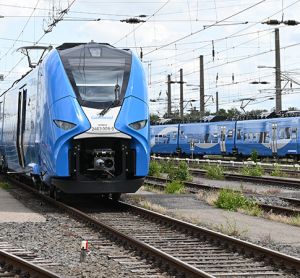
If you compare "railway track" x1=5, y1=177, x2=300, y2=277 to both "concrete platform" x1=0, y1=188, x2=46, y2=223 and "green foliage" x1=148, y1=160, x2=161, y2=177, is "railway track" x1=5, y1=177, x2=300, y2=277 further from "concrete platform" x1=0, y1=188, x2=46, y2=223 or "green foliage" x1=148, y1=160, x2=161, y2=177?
"green foliage" x1=148, y1=160, x2=161, y2=177

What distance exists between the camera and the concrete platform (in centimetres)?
1284

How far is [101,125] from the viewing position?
530 inches

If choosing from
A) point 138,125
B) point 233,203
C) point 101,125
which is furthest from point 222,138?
point 101,125

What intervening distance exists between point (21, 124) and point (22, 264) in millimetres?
10849

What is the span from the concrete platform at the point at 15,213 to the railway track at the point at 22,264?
361 centimetres

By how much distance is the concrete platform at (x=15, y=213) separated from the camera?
12.8 metres

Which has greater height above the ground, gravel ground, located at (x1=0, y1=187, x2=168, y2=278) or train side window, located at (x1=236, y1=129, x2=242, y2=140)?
train side window, located at (x1=236, y1=129, x2=242, y2=140)

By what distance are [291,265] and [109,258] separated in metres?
2.46

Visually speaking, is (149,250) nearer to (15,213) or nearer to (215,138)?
(15,213)

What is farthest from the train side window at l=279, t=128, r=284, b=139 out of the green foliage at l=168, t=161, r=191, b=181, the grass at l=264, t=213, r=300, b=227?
the grass at l=264, t=213, r=300, b=227

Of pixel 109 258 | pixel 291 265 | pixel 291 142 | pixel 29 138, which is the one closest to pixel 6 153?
pixel 29 138

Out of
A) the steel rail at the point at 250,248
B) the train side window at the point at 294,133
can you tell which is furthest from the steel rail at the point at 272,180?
the steel rail at the point at 250,248

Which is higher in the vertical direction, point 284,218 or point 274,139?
point 274,139

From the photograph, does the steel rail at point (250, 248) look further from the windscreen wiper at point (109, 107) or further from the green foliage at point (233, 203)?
the green foliage at point (233, 203)
